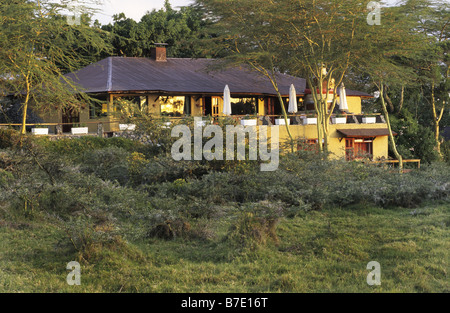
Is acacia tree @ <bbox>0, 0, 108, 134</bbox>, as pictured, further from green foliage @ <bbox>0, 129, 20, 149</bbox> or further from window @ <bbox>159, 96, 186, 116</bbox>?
window @ <bbox>159, 96, 186, 116</bbox>

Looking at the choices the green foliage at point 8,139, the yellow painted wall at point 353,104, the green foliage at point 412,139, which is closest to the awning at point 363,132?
the green foliage at point 412,139

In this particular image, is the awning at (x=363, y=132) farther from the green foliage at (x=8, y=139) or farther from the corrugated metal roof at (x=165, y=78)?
the green foliage at (x=8, y=139)

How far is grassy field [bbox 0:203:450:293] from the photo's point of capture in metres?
6.32

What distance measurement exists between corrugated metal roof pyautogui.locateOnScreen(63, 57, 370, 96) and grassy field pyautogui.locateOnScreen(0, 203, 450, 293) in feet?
52.5

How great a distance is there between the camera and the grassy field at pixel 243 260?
6.32m

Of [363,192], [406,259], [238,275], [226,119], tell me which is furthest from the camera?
[226,119]

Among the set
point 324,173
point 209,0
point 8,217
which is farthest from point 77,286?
point 209,0

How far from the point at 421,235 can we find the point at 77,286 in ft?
18.8

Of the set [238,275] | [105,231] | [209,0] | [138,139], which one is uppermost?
[209,0]

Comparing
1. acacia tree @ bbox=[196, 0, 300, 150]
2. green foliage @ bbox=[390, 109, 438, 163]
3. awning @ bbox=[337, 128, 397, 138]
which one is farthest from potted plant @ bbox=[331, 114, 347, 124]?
acacia tree @ bbox=[196, 0, 300, 150]

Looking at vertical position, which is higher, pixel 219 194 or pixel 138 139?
pixel 138 139

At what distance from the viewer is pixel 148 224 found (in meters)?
9.09

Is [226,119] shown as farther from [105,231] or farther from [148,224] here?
[105,231]

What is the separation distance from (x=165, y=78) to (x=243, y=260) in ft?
71.9
